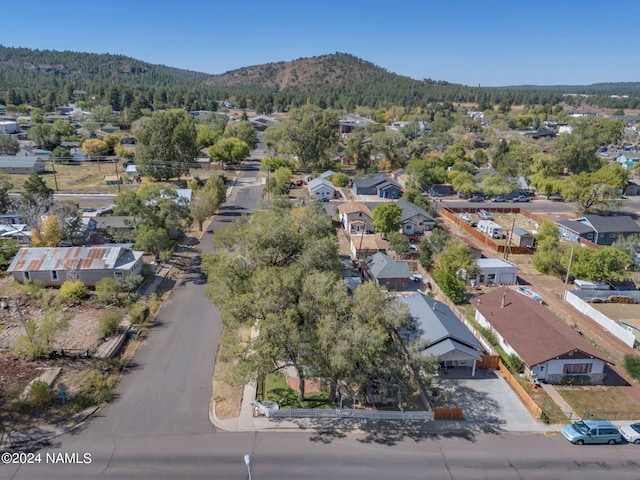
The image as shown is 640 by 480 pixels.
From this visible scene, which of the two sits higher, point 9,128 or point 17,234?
point 9,128

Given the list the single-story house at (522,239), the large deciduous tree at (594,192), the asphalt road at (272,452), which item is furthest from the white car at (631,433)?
the large deciduous tree at (594,192)

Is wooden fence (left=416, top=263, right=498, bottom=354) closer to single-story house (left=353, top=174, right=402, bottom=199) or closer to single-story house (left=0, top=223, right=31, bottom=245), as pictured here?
single-story house (left=353, top=174, right=402, bottom=199)

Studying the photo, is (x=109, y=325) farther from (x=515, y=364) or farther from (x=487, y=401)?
(x=515, y=364)

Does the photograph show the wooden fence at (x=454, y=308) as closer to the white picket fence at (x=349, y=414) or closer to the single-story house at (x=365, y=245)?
the single-story house at (x=365, y=245)

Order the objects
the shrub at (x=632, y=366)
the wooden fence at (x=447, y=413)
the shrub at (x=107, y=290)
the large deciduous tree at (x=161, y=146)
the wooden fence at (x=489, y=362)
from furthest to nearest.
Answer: the large deciduous tree at (x=161, y=146) → the shrub at (x=107, y=290) → the wooden fence at (x=489, y=362) → the shrub at (x=632, y=366) → the wooden fence at (x=447, y=413)

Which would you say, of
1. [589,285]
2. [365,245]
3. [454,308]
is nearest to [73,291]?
[365,245]

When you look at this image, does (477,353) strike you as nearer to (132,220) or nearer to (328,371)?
(328,371)
